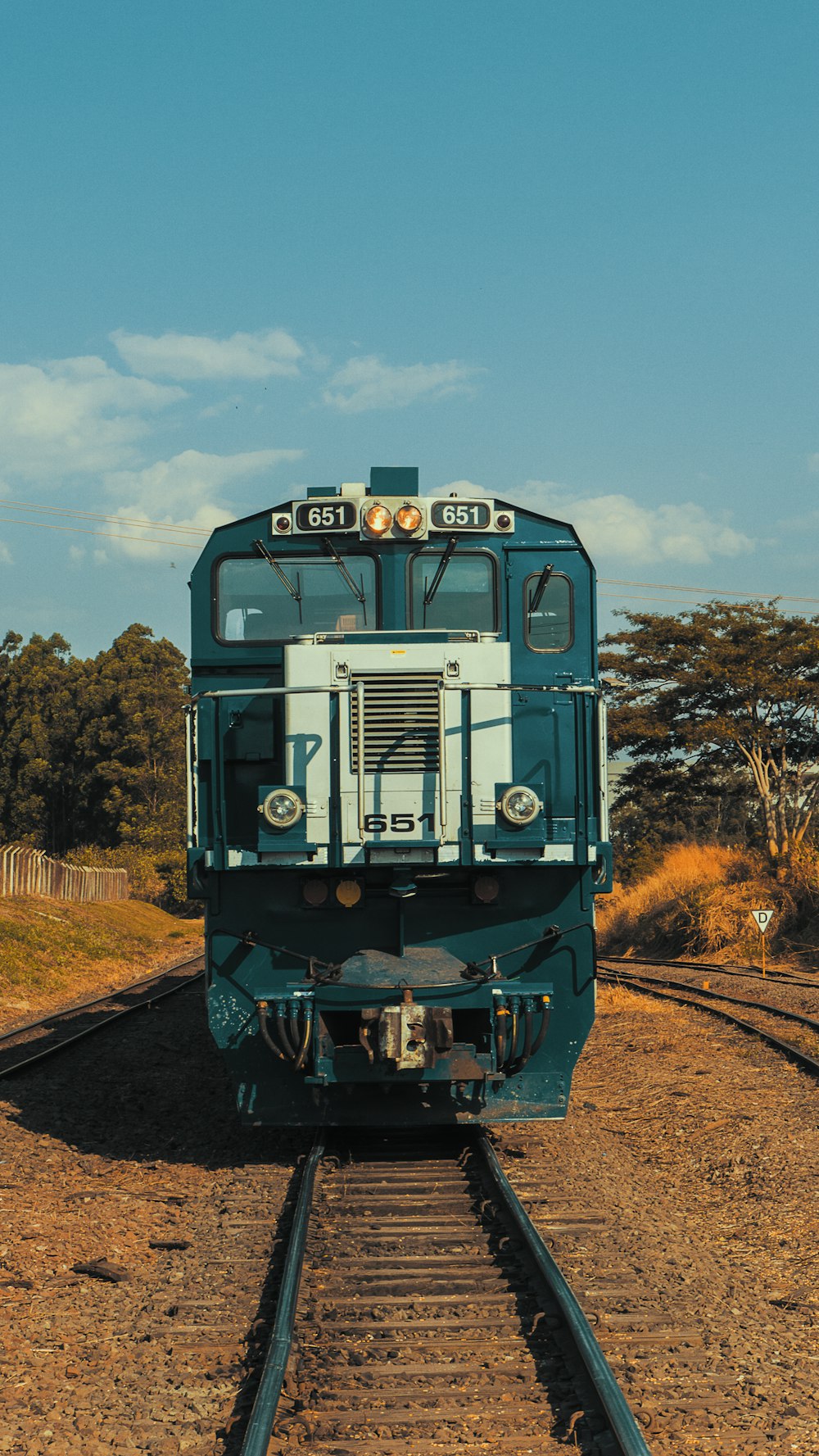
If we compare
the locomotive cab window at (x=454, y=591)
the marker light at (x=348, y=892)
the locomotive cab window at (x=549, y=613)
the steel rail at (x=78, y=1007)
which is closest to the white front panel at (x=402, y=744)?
the marker light at (x=348, y=892)

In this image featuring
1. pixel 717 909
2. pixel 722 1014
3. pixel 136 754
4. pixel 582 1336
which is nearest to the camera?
pixel 582 1336

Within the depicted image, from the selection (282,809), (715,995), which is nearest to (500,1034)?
(282,809)

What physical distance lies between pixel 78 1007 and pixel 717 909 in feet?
46.0

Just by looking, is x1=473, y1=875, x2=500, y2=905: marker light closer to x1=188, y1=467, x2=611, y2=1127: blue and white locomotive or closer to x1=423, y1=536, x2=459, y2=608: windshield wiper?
x1=188, y1=467, x2=611, y2=1127: blue and white locomotive

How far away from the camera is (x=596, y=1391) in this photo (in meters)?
4.54

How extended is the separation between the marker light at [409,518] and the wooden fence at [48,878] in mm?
26936

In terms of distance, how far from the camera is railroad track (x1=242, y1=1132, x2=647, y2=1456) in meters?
4.43

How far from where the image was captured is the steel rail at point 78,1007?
16558mm

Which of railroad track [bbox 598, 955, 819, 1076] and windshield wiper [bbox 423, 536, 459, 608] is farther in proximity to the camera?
railroad track [bbox 598, 955, 819, 1076]

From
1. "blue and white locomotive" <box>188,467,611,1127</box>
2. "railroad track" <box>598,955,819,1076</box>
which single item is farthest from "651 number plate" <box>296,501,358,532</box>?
→ "railroad track" <box>598,955,819,1076</box>

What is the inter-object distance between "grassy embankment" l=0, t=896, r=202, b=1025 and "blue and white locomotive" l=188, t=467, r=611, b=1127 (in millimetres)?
11528

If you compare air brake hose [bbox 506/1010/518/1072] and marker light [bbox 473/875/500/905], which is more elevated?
marker light [bbox 473/875/500/905]

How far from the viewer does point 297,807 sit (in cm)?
777

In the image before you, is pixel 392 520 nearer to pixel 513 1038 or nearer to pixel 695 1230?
pixel 513 1038
